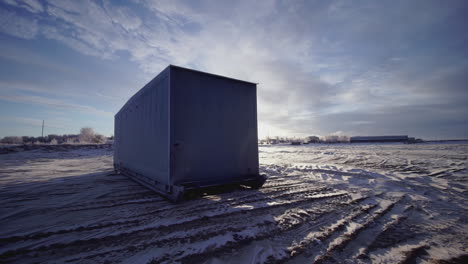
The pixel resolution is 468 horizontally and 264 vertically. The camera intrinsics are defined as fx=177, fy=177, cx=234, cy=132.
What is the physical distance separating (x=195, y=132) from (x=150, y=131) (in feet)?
5.13

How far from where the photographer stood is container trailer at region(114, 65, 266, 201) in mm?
3957

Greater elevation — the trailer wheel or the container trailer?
the container trailer

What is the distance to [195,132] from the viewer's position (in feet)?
13.8

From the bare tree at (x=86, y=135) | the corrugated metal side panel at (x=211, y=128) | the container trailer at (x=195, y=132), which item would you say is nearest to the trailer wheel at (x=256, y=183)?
the container trailer at (x=195, y=132)

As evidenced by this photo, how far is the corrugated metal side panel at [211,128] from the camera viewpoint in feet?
13.1

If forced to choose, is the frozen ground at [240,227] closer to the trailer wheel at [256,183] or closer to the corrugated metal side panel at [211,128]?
the trailer wheel at [256,183]

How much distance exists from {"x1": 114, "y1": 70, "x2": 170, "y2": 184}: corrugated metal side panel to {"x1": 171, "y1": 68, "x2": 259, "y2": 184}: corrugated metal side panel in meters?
0.27

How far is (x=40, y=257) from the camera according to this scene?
2.12 m

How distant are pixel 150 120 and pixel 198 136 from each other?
1684 millimetres

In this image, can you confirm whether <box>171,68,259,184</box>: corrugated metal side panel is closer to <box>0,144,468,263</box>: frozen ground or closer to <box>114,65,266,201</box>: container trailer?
<box>114,65,266,201</box>: container trailer

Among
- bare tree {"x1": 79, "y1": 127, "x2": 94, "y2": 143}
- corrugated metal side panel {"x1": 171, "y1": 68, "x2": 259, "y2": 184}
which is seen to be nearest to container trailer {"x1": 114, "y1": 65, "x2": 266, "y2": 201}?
corrugated metal side panel {"x1": 171, "y1": 68, "x2": 259, "y2": 184}

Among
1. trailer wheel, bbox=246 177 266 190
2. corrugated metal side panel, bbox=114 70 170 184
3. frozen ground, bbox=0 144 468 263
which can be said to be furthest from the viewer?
trailer wheel, bbox=246 177 266 190

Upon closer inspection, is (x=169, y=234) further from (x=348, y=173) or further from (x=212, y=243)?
(x=348, y=173)

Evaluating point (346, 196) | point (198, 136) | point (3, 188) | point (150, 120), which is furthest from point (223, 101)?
point (3, 188)
